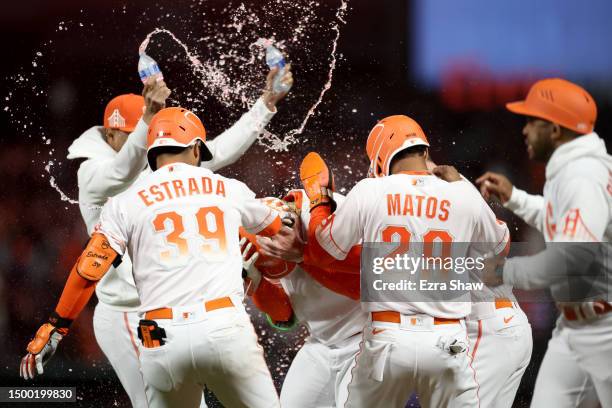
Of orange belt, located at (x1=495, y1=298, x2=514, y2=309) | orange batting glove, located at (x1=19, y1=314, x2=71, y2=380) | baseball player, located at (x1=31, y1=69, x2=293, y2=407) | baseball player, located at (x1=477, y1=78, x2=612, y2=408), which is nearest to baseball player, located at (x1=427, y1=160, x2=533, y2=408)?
orange belt, located at (x1=495, y1=298, x2=514, y2=309)

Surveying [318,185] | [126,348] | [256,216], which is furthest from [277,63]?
[126,348]

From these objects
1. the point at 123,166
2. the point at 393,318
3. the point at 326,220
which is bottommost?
the point at 393,318

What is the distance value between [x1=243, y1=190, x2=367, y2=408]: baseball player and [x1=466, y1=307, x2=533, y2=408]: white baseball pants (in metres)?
0.72

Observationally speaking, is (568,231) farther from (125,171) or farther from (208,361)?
(125,171)

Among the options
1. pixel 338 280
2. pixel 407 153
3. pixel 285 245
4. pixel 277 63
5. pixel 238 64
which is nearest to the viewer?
pixel 407 153

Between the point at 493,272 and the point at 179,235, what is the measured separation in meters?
1.88

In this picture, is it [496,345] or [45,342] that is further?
[496,345]

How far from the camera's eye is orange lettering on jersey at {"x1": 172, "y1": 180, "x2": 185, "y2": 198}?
441cm

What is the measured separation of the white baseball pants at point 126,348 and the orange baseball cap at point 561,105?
2651 mm

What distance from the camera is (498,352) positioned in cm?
506

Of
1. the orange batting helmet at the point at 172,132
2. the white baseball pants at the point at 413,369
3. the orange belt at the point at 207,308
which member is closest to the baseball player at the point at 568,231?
the white baseball pants at the point at 413,369

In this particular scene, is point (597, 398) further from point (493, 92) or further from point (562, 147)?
point (493, 92)

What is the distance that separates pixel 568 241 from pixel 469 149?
3.69 feet

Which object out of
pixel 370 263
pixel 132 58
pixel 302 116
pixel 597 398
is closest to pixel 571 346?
pixel 597 398
